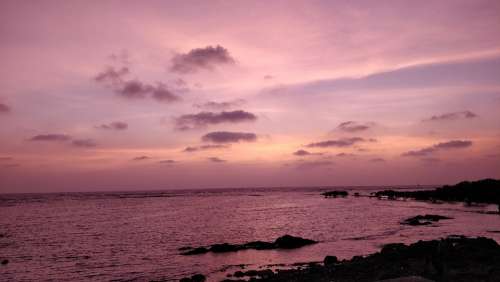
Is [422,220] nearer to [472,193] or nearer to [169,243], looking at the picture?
[169,243]

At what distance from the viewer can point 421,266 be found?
71.0 ft

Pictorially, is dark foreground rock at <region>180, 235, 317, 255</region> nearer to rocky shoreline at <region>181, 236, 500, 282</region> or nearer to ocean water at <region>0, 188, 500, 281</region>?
ocean water at <region>0, 188, 500, 281</region>

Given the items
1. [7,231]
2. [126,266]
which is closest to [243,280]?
[126,266]

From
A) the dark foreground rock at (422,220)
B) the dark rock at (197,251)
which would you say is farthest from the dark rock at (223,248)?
the dark foreground rock at (422,220)

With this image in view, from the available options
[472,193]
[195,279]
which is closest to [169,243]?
[195,279]

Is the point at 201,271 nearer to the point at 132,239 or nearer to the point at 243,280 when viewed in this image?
the point at 243,280

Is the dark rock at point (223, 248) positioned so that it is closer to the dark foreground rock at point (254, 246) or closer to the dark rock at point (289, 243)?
the dark foreground rock at point (254, 246)

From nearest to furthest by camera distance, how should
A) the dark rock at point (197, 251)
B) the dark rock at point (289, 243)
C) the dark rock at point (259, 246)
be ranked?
1. the dark rock at point (197, 251)
2. the dark rock at point (289, 243)
3. the dark rock at point (259, 246)

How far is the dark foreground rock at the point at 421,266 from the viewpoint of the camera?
63.1 ft

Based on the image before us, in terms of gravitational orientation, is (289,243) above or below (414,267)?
below

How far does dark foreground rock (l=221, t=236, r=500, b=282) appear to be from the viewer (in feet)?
63.1

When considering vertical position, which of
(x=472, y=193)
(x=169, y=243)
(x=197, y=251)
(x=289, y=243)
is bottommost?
(x=169, y=243)

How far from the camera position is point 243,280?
25719 mm

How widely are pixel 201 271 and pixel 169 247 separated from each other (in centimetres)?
1278
